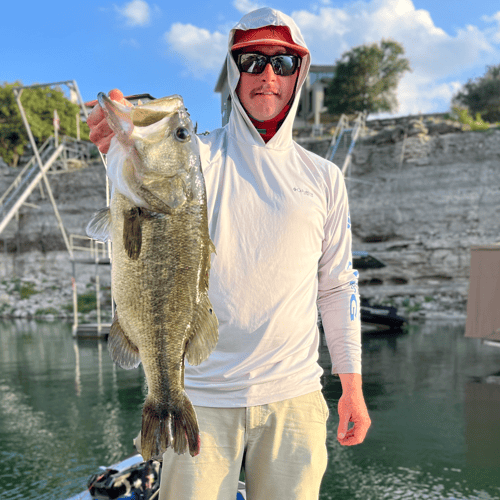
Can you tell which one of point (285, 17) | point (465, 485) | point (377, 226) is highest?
point (285, 17)

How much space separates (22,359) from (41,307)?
16.8m

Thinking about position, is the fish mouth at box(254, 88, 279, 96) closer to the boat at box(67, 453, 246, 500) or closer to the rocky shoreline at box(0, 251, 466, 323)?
the boat at box(67, 453, 246, 500)

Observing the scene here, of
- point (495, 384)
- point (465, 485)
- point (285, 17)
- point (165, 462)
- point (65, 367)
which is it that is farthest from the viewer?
point (65, 367)

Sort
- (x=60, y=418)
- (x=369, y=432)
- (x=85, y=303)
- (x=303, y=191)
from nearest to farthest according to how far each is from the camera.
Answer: (x=303, y=191) < (x=369, y=432) < (x=60, y=418) < (x=85, y=303)

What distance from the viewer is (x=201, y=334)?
161 cm

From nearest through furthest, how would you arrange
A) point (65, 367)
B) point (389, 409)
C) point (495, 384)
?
1. point (389, 409)
2. point (495, 384)
3. point (65, 367)

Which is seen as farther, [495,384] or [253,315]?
[495,384]

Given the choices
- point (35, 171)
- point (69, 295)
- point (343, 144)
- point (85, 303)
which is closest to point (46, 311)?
point (69, 295)

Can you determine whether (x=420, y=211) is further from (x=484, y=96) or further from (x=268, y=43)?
(x=268, y=43)

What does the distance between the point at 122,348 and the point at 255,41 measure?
4.34 feet

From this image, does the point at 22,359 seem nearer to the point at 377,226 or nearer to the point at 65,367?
the point at 65,367

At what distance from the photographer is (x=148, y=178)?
1.47 meters

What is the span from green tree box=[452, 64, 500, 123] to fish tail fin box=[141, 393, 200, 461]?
137ft

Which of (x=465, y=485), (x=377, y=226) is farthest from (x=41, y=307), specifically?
(x=465, y=485)
